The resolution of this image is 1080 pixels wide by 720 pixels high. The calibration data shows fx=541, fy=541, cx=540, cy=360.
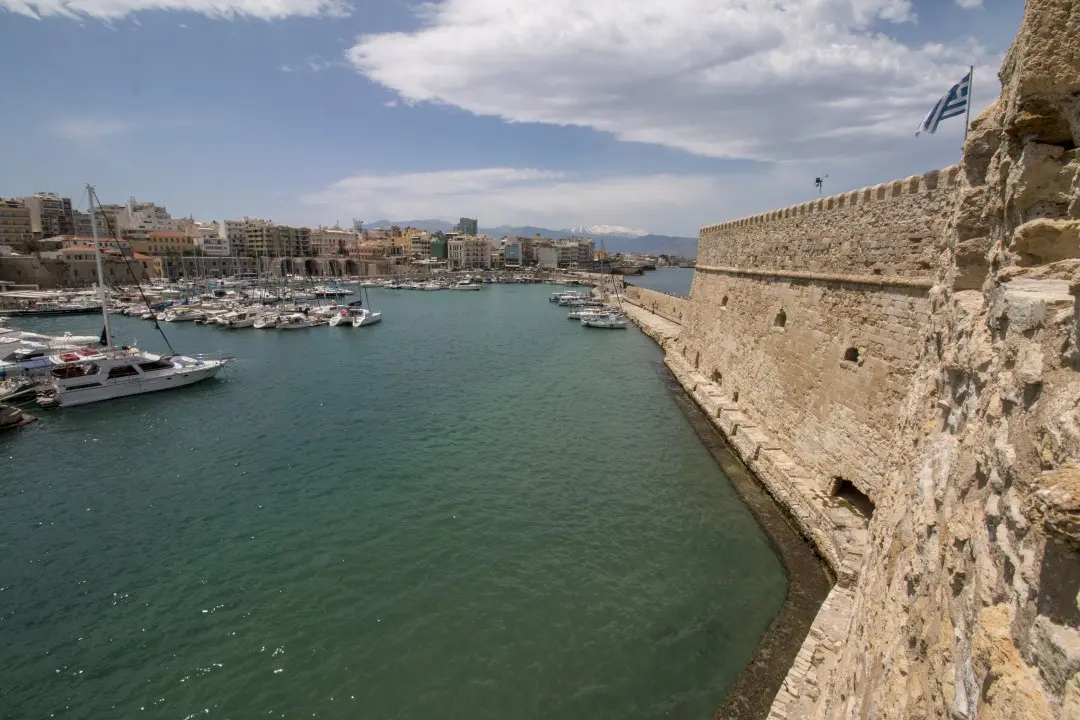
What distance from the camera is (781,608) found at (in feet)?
25.0

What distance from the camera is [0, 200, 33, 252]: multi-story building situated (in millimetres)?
78000

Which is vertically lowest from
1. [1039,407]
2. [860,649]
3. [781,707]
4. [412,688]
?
[412,688]

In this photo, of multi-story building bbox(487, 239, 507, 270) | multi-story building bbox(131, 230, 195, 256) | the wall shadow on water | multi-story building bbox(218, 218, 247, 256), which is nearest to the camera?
the wall shadow on water

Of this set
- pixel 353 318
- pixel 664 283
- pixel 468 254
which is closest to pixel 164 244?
pixel 468 254

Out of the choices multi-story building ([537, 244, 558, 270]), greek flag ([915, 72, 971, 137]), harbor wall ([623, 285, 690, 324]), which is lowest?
harbor wall ([623, 285, 690, 324])

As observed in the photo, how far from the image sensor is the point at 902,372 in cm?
818

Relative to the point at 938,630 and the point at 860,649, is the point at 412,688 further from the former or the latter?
the point at 938,630

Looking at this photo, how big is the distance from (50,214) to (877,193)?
12828 centimetres

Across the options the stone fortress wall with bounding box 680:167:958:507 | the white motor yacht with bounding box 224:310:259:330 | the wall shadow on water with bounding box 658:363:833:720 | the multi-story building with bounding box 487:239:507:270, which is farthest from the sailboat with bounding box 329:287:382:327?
the multi-story building with bounding box 487:239:507:270

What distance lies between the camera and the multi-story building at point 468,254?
11760 centimetres

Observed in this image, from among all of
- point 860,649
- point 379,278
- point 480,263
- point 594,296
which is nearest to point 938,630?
point 860,649

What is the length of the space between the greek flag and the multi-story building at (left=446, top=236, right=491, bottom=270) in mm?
109099

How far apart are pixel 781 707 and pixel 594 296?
59266 mm

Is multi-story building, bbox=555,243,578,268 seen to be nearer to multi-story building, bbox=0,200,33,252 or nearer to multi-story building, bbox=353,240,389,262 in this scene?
multi-story building, bbox=353,240,389,262
